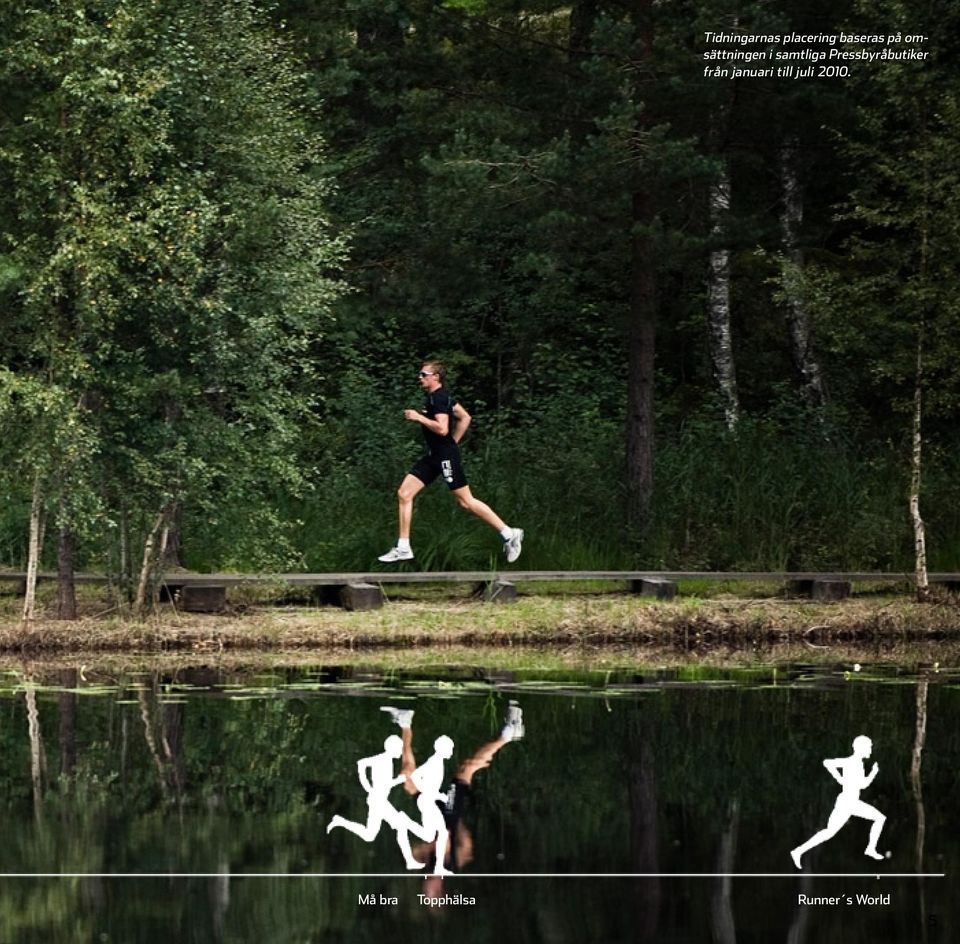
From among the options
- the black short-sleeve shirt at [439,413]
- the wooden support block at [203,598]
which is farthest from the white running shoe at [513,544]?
the wooden support block at [203,598]

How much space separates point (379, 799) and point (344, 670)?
Result: 24.3ft

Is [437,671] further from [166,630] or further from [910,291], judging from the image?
[910,291]

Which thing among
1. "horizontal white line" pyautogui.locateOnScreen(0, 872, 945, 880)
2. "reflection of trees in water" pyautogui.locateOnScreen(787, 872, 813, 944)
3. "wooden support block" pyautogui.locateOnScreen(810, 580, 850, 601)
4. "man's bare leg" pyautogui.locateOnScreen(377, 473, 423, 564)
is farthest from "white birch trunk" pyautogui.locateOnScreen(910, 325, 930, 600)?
"reflection of trees in water" pyautogui.locateOnScreen(787, 872, 813, 944)

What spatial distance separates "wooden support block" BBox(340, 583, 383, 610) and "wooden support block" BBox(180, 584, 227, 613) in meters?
1.29

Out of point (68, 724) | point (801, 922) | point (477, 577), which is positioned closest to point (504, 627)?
point (477, 577)

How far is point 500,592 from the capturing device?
2127cm

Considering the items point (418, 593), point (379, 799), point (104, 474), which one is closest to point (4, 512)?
point (104, 474)

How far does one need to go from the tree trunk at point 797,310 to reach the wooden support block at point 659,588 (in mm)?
6266

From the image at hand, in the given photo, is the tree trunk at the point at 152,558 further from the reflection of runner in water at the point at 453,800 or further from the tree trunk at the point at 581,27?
the tree trunk at the point at 581,27

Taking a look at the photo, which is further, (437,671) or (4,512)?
(4,512)

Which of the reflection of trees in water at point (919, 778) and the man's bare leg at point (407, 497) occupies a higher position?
the man's bare leg at point (407, 497)

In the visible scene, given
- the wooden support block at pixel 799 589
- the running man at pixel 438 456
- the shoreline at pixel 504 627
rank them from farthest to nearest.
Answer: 1. the wooden support block at pixel 799 589
2. the running man at pixel 438 456
3. the shoreline at pixel 504 627

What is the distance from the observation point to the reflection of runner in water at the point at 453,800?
32.8 ft

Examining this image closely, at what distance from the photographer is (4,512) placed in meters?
21.8
